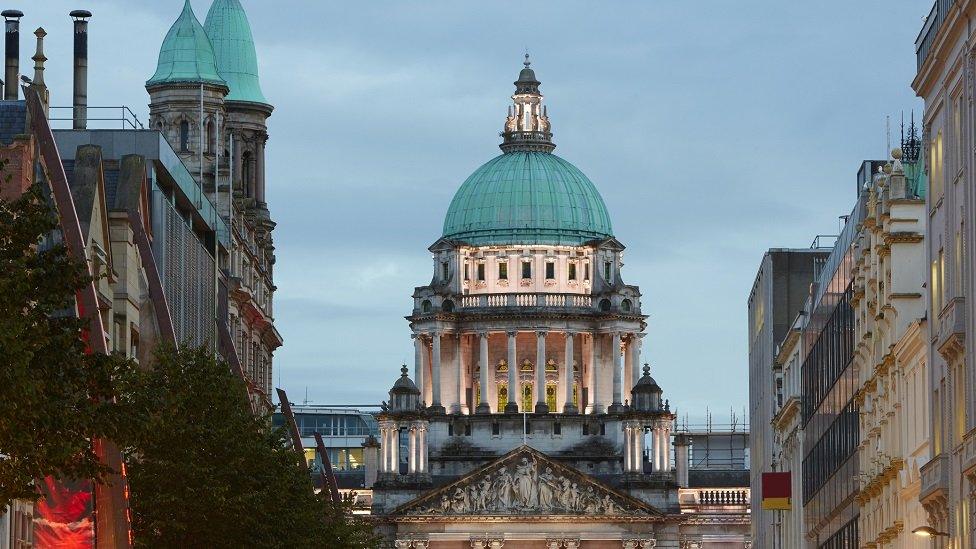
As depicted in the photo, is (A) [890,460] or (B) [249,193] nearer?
(A) [890,460]

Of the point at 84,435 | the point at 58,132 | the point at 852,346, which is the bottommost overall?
the point at 84,435

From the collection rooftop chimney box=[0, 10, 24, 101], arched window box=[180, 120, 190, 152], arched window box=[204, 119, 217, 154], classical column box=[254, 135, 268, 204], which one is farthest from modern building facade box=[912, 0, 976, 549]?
classical column box=[254, 135, 268, 204]

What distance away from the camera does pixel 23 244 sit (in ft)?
151

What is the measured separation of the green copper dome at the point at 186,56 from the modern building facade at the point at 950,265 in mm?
61599

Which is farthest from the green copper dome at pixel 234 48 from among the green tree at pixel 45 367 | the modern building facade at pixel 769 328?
the green tree at pixel 45 367

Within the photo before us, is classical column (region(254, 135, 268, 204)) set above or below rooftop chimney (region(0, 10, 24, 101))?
above

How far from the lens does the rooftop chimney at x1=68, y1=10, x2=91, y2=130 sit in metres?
89.8

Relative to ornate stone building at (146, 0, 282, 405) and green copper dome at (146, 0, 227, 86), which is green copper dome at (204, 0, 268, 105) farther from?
green copper dome at (146, 0, 227, 86)

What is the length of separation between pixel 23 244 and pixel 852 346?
4779cm

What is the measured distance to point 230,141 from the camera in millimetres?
136375

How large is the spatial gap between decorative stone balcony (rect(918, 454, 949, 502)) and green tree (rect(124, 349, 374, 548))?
16.5 m

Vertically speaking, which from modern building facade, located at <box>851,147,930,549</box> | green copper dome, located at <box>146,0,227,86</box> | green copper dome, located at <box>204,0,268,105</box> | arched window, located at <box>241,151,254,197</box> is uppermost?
green copper dome, located at <box>204,0,268,105</box>

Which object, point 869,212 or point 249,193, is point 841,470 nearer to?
point 869,212

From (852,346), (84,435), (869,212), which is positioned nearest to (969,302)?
(84,435)
